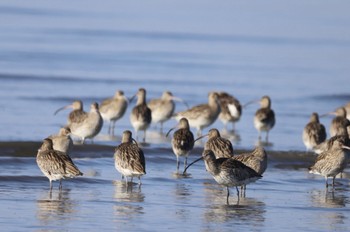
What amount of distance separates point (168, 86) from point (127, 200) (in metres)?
17.5

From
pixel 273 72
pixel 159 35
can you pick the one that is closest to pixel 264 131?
pixel 273 72

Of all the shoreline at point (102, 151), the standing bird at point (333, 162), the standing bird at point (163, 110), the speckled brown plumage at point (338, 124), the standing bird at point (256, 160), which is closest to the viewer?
the standing bird at point (256, 160)

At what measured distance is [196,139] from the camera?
57.2ft

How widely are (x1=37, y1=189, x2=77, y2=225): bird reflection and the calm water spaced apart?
0.9 inches

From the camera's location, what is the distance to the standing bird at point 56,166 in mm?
13266

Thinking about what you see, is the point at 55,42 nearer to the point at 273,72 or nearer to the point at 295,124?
the point at 273,72

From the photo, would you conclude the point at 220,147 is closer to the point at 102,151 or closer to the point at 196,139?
the point at 196,139

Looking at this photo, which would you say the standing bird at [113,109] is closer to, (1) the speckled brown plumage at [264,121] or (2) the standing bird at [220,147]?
(1) the speckled brown plumage at [264,121]

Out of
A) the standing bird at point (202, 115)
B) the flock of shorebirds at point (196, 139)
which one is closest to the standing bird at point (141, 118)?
the flock of shorebirds at point (196, 139)

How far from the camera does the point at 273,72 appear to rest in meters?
34.5

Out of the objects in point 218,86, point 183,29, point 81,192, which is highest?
point 183,29

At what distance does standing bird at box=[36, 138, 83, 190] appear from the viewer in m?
13.3

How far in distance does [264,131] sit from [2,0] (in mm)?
54871

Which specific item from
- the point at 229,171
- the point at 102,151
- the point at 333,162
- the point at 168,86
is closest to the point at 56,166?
the point at 229,171
